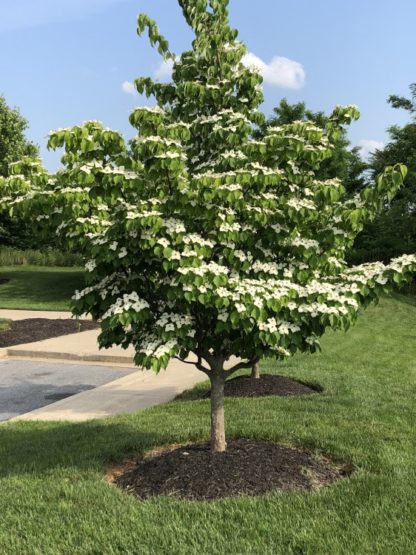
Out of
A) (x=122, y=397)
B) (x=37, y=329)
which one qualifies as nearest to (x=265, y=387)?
(x=122, y=397)

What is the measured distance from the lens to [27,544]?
4.04m

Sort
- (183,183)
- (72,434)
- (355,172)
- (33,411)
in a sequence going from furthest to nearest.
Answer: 1. (355,172)
2. (33,411)
3. (72,434)
4. (183,183)

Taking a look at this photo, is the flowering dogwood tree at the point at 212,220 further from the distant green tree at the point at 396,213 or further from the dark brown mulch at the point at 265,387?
the distant green tree at the point at 396,213

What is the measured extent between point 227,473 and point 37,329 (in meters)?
12.5

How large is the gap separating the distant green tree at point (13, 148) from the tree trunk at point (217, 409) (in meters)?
23.6

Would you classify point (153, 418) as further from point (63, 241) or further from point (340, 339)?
point (340, 339)

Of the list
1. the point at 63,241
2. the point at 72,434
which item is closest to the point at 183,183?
the point at 63,241

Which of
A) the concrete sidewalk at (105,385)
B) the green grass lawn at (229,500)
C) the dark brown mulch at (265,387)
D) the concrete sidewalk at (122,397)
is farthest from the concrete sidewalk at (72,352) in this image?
the green grass lawn at (229,500)

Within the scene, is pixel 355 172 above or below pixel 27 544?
above

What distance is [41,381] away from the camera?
A: 11.0m

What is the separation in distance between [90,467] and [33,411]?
11.0ft

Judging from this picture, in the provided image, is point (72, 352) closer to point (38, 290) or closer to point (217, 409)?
point (217, 409)

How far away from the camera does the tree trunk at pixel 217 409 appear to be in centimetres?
552

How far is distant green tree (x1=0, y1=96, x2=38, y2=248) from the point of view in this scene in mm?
28078
